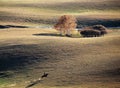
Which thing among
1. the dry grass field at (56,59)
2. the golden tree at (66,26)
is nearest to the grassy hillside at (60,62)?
the dry grass field at (56,59)

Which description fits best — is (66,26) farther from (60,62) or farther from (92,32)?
(60,62)

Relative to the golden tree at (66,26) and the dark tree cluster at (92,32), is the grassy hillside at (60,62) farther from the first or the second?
the golden tree at (66,26)

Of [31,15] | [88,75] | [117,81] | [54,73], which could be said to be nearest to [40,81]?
[54,73]

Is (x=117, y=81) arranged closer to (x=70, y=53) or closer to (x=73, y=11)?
(x=70, y=53)

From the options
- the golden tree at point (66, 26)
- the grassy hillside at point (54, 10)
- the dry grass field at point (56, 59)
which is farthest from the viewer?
the grassy hillside at point (54, 10)

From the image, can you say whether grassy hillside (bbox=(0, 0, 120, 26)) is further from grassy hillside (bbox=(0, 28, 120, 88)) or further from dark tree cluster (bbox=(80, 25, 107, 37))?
grassy hillside (bbox=(0, 28, 120, 88))

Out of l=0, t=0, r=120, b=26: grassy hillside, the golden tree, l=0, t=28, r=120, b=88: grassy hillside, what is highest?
l=0, t=0, r=120, b=26: grassy hillside

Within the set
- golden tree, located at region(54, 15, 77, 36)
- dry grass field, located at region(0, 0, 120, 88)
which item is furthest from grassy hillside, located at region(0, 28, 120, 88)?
golden tree, located at region(54, 15, 77, 36)

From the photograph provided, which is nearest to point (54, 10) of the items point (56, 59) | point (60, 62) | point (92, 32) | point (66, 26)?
point (66, 26)
